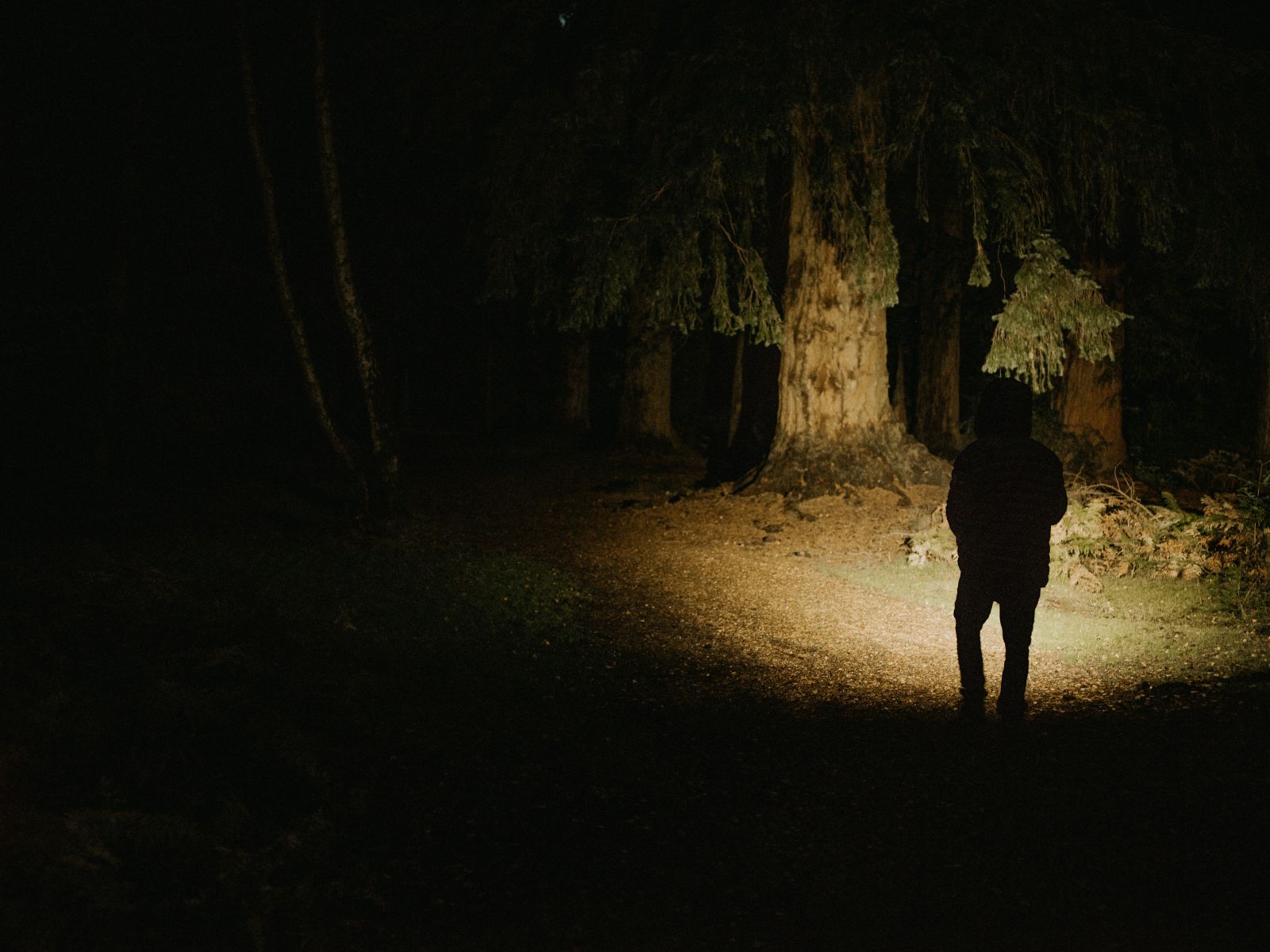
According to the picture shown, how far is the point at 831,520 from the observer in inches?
456

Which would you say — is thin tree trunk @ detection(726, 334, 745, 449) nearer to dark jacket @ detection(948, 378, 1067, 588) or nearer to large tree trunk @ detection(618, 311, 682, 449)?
large tree trunk @ detection(618, 311, 682, 449)

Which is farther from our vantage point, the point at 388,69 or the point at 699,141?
the point at 388,69

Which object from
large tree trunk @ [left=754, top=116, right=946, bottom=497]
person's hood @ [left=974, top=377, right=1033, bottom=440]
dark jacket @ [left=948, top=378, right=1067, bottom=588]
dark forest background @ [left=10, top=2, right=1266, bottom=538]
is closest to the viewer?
dark jacket @ [left=948, top=378, right=1067, bottom=588]

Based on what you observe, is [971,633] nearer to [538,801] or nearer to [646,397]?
[538,801]

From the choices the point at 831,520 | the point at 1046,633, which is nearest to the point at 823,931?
the point at 1046,633

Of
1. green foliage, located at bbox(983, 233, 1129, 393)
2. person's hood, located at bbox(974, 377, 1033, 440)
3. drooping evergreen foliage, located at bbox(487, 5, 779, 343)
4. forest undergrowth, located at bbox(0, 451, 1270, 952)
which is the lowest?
forest undergrowth, located at bbox(0, 451, 1270, 952)

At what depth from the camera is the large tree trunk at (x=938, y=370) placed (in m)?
19.5

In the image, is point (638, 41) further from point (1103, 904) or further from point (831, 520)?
point (1103, 904)

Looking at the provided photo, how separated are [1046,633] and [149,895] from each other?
631 centimetres

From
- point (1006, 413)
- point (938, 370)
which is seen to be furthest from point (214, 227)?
point (938, 370)

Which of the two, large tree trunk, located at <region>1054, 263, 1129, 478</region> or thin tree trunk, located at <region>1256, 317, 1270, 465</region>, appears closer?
thin tree trunk, located at <region>1256, 317, 1270, 465</region>

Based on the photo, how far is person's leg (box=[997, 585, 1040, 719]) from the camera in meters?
5.16

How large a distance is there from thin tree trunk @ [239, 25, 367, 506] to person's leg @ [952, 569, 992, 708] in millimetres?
7162

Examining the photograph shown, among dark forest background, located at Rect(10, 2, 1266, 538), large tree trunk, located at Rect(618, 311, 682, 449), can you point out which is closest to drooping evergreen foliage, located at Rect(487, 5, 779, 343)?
dark forest background, located at Rect(10, 2, 1266, 538)
